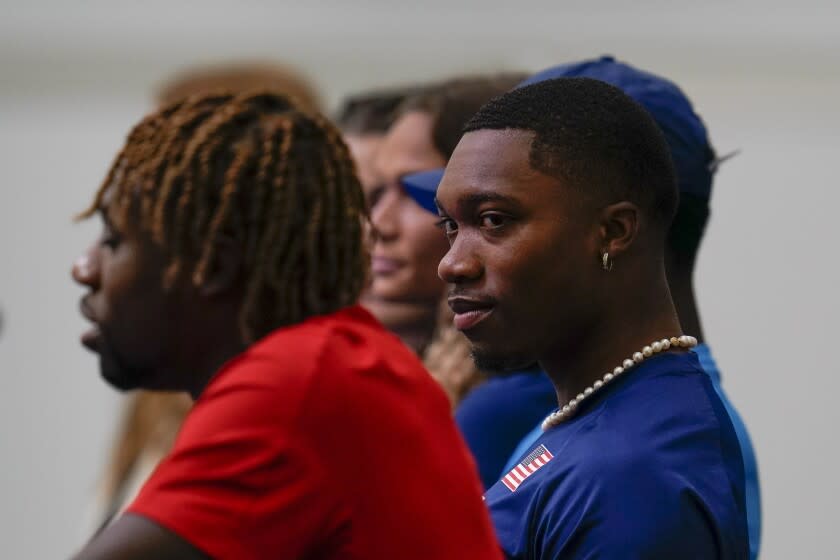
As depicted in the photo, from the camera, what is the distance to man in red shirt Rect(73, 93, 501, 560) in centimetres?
150

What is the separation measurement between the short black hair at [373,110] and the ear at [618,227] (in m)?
1.56

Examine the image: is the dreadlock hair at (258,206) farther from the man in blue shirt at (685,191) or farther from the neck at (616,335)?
the man in blue shirt at (685,191)

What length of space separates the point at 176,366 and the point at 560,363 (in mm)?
491

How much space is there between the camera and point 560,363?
6.02ft

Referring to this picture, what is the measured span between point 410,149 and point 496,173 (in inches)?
49.2

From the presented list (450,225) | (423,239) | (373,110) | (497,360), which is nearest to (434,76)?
(373,110)

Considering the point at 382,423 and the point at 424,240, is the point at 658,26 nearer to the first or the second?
the point at 424,240

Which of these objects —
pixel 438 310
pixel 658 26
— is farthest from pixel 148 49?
pixel 438 310

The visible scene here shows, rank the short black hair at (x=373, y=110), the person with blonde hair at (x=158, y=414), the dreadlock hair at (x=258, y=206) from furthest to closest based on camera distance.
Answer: the person with blonde hair at (x=158, y=414)
the short black hair at (x=373, y=110)
the dreadlock hair at (x=258, y=206)

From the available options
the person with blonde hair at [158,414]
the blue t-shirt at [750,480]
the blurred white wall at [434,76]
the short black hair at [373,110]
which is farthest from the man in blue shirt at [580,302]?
the blurred white wall at [434,76]

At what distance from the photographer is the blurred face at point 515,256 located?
1.75 meters

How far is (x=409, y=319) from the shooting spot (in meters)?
3.12

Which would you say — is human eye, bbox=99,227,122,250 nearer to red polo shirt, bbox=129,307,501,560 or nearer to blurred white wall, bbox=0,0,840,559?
red polo shirt, bbox=129,307,501,560

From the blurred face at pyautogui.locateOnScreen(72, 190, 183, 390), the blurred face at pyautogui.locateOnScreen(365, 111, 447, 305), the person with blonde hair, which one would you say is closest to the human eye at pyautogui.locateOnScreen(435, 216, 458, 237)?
the blurred face at pyautogui.locateOnScreen(72, 190, 183, 390)
